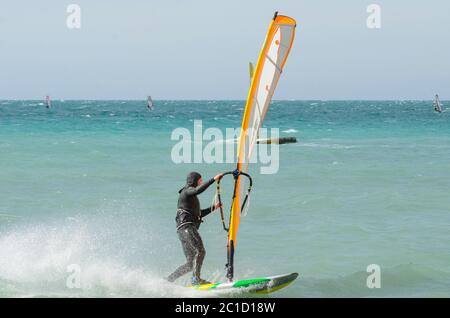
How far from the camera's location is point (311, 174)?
87.9ft

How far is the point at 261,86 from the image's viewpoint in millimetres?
9133

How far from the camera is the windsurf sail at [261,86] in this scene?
884 cm

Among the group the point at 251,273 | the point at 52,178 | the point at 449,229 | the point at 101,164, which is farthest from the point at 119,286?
the point at 101,164

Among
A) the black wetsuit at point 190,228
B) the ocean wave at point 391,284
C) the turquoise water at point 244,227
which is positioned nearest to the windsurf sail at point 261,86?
the black wetsuit at point 190,228

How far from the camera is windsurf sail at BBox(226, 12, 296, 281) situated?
348 inches

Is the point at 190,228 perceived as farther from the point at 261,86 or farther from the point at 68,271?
the point at 68,271

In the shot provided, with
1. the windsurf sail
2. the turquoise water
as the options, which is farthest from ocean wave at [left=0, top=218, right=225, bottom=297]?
the windsurf sail

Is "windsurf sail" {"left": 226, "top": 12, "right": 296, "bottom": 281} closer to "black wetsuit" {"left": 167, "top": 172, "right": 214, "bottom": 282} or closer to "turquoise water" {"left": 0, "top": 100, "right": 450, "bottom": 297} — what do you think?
"black wetsuit" {"left": 167, "top": 172, "right": 214, "bottom": 282}

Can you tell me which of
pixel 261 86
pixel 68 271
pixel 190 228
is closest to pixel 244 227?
pixel 68 271

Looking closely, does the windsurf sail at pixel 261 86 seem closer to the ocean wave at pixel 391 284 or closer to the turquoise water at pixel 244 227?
the turquoise water at pixel 244 227

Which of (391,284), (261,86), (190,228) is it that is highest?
(261,86)

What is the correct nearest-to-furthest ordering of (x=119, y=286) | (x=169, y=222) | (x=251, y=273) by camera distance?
(x=119, y=286)
(x=251, y=273)
(x=169, y=222)
